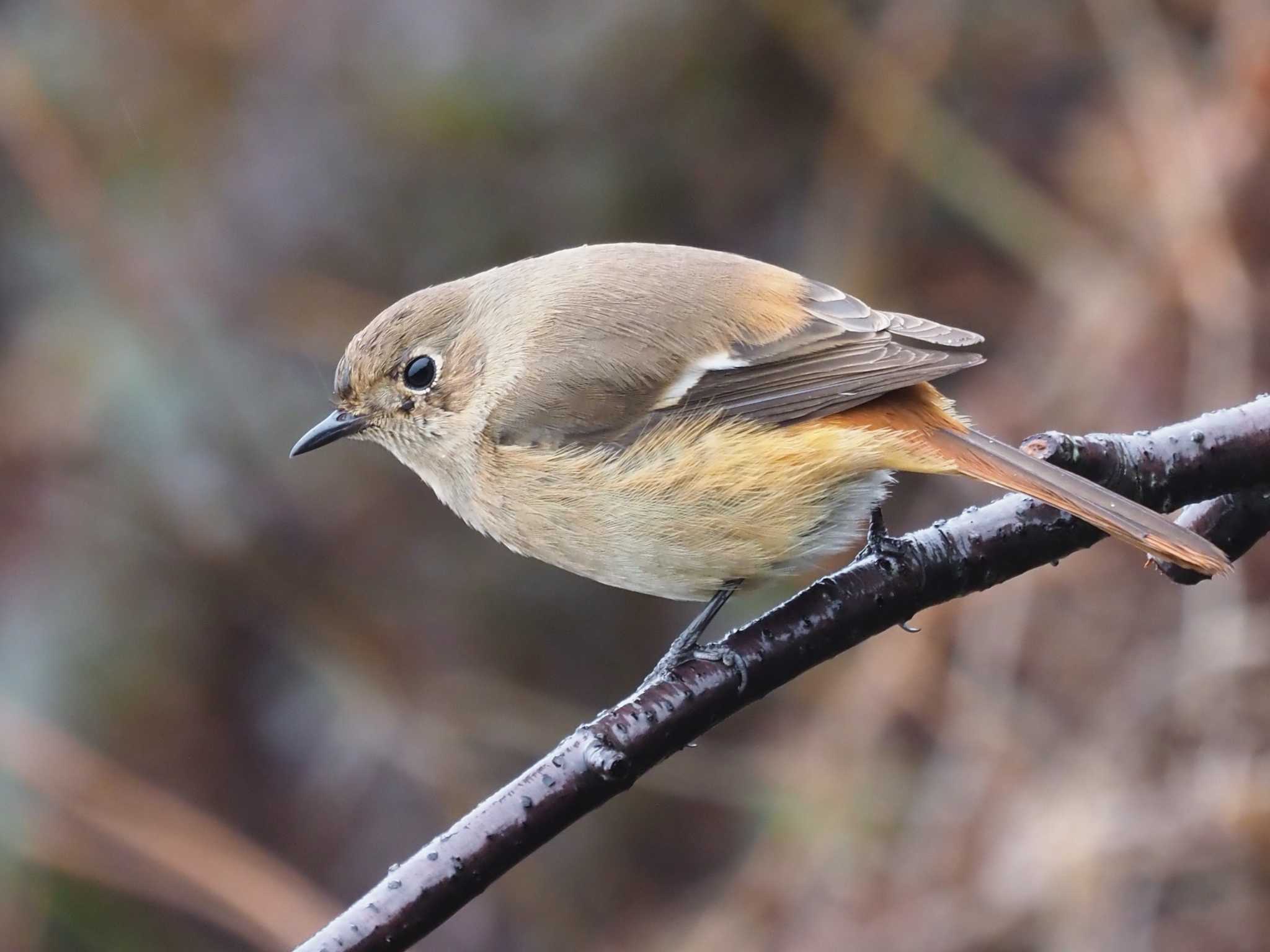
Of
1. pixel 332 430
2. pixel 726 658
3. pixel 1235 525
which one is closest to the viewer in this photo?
pixel 726 658

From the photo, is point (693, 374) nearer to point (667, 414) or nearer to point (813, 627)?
point (667, 414)

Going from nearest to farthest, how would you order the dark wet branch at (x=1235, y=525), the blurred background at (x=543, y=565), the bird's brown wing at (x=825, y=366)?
the dark wet branch at (x=1235, y=525), the bird's brown wing at (x=825, y=366), the blurred background at (x=543, y=565)

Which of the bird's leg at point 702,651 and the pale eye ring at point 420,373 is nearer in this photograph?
the bird's leg at point 702,651

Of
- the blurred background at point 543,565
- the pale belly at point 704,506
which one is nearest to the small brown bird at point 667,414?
the pale belly at point 704,506

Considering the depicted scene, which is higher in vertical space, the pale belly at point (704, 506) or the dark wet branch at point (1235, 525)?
the pale belly at point (704, 506)

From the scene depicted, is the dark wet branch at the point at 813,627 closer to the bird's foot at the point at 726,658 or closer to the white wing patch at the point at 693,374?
the bird's foot at the point at 726,658

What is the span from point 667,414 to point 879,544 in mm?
622

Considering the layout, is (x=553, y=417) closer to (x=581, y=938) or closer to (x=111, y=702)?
(x=111, y=702)

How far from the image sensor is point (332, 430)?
147 inches

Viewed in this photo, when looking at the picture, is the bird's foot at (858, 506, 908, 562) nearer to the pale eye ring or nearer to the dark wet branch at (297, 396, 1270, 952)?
the dark wet branch at (297, 396, 1270, 952)

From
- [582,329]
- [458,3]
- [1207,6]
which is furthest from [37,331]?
[1207,6]

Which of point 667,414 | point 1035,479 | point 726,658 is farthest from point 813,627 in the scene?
point 667,414

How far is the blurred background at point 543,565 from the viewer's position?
17.4ft

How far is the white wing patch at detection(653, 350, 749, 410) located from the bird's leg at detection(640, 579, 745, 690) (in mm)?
434
